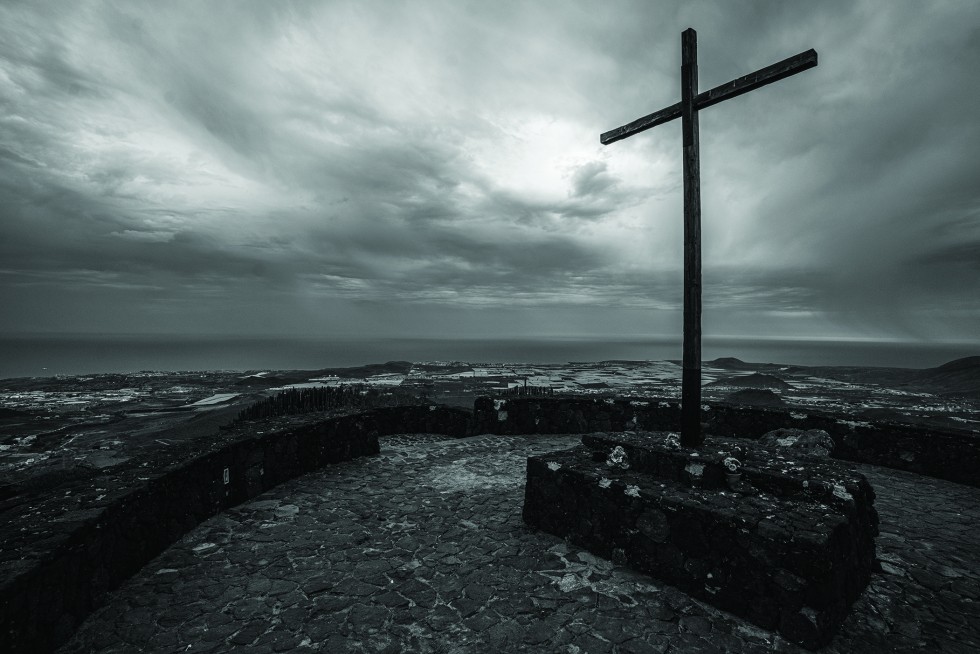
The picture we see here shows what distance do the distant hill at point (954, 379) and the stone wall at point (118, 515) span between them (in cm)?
4191

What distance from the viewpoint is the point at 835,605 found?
3.33m

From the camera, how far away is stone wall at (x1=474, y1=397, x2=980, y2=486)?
22.6ft

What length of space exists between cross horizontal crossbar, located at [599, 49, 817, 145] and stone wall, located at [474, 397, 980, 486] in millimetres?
6257

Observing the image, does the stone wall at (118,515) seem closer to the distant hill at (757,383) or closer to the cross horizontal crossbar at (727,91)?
the cross horizontal crossbar at (727,91)

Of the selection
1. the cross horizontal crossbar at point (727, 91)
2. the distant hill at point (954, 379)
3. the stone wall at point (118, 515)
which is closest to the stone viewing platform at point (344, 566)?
the stone wall at point (118, 515)

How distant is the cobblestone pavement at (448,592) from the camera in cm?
324

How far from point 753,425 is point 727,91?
275 inches

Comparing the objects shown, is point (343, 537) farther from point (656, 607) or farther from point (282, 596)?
point (656, 607)

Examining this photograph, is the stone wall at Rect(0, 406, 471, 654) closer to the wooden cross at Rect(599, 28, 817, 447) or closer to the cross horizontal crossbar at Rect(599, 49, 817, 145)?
the wooden cross at Rect(599, 28, 817, 447)

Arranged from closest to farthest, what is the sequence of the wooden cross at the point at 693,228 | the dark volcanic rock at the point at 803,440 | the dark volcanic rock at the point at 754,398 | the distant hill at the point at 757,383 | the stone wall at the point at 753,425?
the wooden cross at the point at 693,228 < the dark volcanic rock at the point at 803,440 < the stone wall at the point at 753,425 < the dark volcanic rock at the point at 754,398 < the distant hill at the point at 757,383

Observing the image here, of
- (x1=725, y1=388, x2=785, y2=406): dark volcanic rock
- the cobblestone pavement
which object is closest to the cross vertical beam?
the cobblestone pavement

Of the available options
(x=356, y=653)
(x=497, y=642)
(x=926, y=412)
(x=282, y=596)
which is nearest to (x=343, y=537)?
(x=282, y=596)

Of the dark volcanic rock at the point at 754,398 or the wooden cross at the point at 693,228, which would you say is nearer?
the wooden cross at the point at 693,228

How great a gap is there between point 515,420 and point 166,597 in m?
7.55
